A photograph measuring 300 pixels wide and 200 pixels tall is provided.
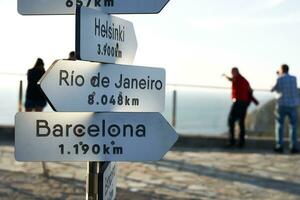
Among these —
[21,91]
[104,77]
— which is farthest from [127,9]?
→ [21,91]

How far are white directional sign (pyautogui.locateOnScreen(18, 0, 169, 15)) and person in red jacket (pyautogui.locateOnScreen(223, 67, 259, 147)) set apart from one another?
844 cm

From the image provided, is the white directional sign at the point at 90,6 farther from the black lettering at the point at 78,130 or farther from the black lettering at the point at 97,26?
the black lettering at the point at 78,130

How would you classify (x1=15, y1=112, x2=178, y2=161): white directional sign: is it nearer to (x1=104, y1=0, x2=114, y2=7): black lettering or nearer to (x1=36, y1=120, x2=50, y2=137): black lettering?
(x1=36, y1=120, x2=50, y2=137): black lettering

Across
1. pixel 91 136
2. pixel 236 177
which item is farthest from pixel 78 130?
pixel 236 177

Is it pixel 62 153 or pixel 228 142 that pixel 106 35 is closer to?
pixel 62 153

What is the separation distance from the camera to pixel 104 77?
3246 mm

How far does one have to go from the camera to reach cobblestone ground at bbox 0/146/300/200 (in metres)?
7.34

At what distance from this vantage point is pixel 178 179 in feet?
27.6

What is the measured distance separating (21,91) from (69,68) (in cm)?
956

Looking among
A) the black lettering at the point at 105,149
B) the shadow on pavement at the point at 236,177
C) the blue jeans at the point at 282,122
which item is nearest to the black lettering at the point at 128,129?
the black lettering at the point at 105,149

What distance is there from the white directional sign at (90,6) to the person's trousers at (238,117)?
8.74m

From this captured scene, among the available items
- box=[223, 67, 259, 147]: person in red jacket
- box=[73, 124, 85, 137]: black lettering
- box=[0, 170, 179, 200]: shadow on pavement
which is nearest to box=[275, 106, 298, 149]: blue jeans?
box=[223, 67, 259, 147]: person in red jacket

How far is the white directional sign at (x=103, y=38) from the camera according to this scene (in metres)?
3.03

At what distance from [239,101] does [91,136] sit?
9.16 m
